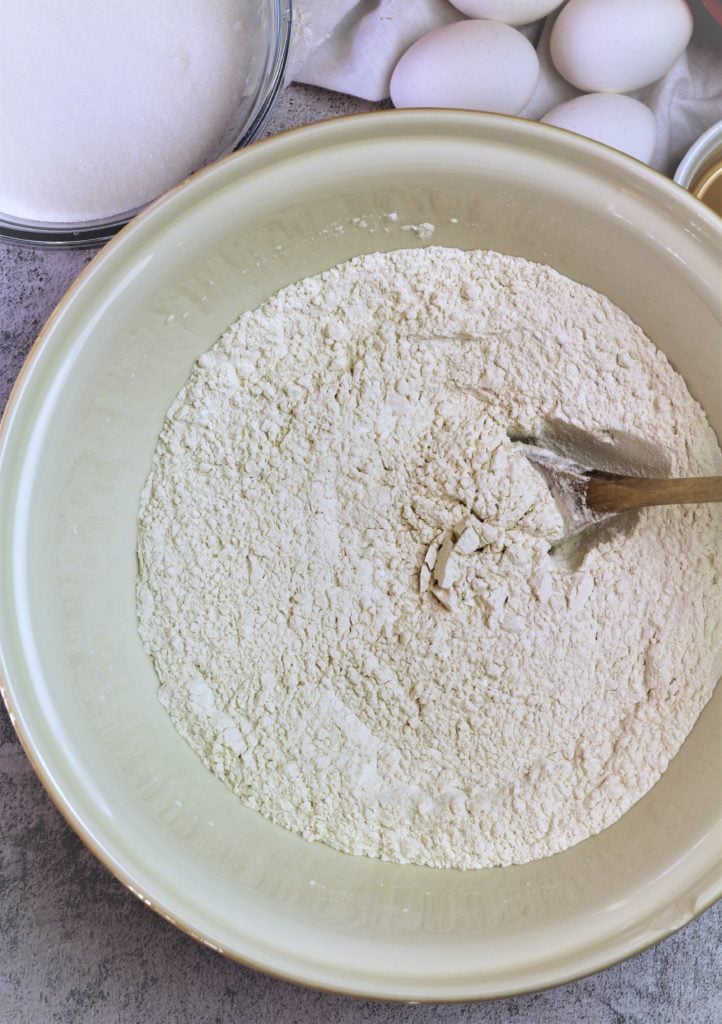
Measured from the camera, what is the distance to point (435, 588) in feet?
2.85

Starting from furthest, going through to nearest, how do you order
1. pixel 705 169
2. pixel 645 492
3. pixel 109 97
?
pixel 705 169 → pixel 109 97 → pixel 645 492

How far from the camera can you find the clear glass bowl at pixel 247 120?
972 millimetres

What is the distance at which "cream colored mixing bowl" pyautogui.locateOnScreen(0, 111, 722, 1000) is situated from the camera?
32.1 inches

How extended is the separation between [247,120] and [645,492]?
0.62m

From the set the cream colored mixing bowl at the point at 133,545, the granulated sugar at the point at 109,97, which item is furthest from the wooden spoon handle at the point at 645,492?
the granulated sugar at the point at 109,97

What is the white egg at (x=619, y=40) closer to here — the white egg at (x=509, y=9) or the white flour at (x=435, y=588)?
the white egg at (x=509, y=9)

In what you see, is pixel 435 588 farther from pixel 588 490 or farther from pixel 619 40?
pixel 619 40

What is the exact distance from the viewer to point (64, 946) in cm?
97

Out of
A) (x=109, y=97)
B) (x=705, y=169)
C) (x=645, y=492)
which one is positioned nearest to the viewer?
(x=645, y=492)

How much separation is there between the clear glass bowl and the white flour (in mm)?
267

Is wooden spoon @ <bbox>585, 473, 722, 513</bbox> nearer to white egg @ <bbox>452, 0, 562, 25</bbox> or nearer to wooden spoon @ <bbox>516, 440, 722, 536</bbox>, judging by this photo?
wooden spoon @ <bbox>516, 440, 722, 536</bbox>

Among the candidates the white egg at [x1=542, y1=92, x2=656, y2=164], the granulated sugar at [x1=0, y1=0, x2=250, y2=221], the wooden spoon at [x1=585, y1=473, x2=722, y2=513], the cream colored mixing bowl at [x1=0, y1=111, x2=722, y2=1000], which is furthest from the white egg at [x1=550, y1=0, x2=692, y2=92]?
the wooden spoon at [x1=585, y1=473, x2=722, y2=513]

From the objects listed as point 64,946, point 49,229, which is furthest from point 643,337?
point 64,946

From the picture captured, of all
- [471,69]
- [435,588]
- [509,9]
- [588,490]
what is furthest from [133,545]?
[509,9]
